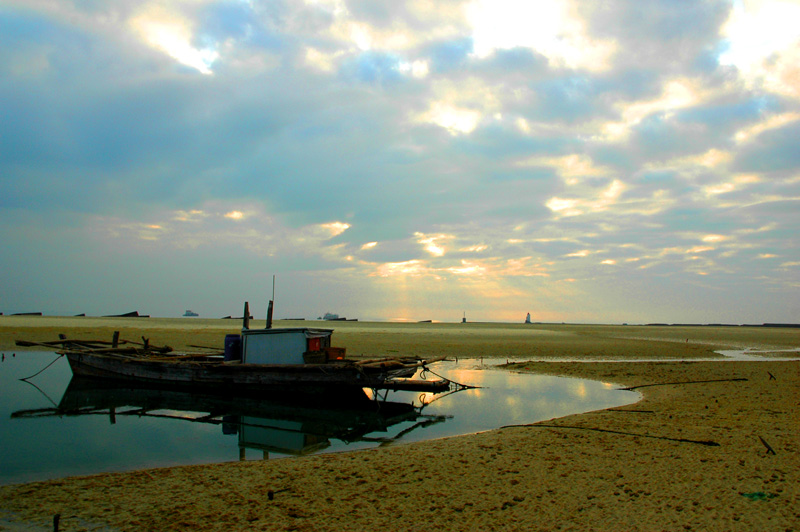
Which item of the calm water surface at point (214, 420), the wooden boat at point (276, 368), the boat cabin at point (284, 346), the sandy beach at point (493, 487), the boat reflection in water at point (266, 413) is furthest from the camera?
the boat cabin at point (284, 346)

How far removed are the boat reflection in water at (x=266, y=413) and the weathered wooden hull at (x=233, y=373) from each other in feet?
1.93

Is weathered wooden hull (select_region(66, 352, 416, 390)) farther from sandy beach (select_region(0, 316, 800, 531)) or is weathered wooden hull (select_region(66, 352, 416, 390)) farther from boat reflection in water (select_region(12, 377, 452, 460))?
Answer: sandy beach (select_region(0, 316, 800, 531))

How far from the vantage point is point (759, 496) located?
23.5ft

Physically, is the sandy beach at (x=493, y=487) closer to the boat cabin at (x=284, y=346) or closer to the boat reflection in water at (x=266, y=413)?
the boat reflection in water at (x=266, y=413)

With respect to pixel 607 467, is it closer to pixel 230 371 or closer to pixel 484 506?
pixel 484 506

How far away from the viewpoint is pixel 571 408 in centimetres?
1692

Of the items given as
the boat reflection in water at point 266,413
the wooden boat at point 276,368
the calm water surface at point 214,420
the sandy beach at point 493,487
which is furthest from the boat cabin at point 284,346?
the sandy beach at point 493,487

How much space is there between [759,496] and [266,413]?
46.8 feet

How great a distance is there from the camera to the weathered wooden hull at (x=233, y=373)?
1836cm

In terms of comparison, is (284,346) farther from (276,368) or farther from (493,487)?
(493,487)

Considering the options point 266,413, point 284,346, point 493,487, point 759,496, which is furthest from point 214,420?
point 759,496

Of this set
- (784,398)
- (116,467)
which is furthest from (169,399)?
(784,398)

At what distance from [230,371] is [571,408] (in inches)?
542

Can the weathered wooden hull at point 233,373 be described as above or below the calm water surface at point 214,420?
above
